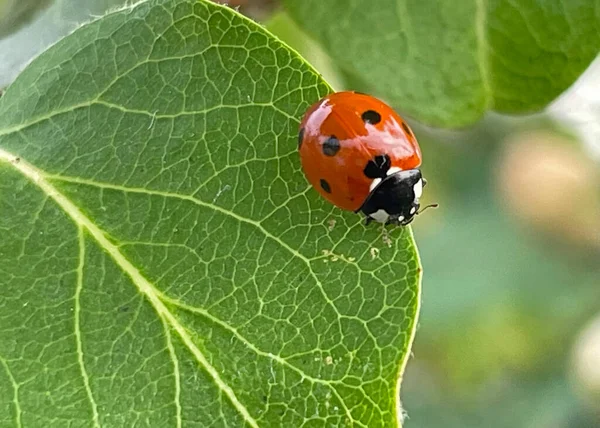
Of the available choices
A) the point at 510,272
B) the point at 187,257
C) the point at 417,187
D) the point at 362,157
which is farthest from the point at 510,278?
the point at 187,257

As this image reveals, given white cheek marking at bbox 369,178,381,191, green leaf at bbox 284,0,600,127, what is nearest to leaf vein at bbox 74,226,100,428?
white cheek marking at bbox 369,178,381,191

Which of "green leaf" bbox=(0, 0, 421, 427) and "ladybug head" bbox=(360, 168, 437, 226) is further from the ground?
"green leaf" bbox=(0, 0, 421, 427)

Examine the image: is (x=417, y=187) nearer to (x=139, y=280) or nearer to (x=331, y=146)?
(x=331, y=146)

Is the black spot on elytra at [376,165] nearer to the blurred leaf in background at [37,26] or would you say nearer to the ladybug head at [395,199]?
the ladybug head at [395,199]

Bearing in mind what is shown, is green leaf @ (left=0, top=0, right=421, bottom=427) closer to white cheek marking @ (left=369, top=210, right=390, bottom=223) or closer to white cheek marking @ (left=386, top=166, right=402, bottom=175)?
white cheek marking @ (left=369, top=210, right=390, bottom=223)

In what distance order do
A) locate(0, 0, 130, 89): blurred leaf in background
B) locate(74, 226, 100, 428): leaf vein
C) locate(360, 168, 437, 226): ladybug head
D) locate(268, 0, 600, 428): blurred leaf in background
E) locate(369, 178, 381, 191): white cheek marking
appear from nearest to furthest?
locate(74, 226, 100, 428): leaf vein → locate(360, 168, 437, 226): ladybug head → locate(369, 178, 381, 191): white cheek marking → locate(0, 0, 130, 89): blurred leaf in background → locate(268, 0, 600, 428): blurred leaf in background

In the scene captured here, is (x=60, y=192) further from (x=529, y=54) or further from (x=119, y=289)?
(x=529, y=54)

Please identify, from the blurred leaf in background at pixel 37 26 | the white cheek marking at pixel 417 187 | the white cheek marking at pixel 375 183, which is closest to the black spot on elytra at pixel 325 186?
the white cheek marking at pixel 375 183
